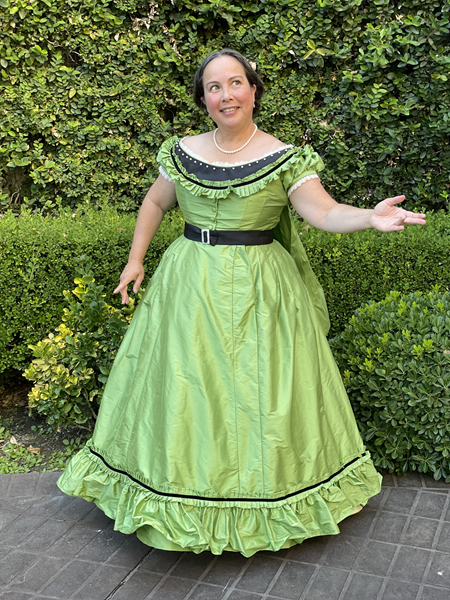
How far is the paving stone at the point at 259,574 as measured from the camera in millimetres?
2572

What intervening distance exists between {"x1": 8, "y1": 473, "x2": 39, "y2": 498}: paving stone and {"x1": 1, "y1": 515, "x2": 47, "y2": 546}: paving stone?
0.77ft

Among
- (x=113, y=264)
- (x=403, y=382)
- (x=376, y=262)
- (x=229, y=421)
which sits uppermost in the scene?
(x=113, y=264)

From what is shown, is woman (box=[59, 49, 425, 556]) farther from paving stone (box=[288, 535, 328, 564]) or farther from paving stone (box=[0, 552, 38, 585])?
paving stone (box=[0, 552, 38, 585])

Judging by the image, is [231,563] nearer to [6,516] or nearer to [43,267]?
[6,516]

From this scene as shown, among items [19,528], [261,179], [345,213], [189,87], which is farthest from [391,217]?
[189,87]

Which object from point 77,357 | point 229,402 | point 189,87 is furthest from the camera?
point 189,87

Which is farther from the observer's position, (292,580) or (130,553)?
(130,553)

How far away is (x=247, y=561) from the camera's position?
107 inches

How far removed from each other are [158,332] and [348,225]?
913 millimetres

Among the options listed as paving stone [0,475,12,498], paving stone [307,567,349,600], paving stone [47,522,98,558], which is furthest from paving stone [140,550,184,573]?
paving stone [0,475,12,498]

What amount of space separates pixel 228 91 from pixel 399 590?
6.81ft

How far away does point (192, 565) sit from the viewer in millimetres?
2711

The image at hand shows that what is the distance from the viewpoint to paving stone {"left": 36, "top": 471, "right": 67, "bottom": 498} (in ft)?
10.9

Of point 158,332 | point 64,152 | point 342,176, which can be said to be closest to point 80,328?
point 158,332
